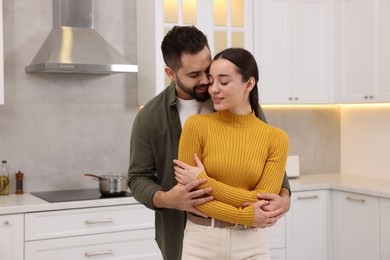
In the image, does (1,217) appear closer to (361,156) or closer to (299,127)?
(299,127)

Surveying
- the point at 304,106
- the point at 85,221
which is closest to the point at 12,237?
the point at 85,221

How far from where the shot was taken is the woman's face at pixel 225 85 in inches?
87.4

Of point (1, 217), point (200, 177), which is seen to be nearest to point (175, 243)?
point (200, 177)

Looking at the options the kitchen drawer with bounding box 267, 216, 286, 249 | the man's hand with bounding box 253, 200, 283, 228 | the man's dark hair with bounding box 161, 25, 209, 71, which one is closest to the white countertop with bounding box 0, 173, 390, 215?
the kitchen drawer with bounding box 267, 216, 286, 249

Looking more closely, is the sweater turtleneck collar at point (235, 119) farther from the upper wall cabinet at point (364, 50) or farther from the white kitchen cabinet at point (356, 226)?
the upper wall cabinet at point (364, 50)

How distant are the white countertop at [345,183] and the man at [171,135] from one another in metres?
2.00

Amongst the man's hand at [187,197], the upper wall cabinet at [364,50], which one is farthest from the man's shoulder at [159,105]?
the upper wall cabinet at [364,50]

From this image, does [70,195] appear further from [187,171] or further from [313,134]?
[313,134]

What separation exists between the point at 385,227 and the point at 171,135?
90.3 inches

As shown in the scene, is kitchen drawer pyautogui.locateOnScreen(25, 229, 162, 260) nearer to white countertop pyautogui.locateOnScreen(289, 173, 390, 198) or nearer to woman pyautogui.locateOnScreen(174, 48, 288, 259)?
white countertop pyautogui.locateOnScreen(289, 173, 390, 198)

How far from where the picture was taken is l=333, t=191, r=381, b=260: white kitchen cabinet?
4309mm

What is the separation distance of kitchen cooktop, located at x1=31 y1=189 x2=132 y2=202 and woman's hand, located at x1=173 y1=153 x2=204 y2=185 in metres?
1.82

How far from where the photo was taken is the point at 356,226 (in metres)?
4.48

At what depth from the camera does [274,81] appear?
4828 mm
